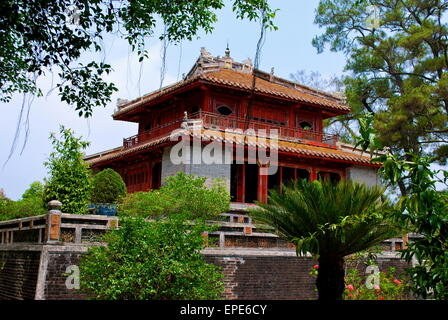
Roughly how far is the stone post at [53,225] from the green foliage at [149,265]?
204 centimetres

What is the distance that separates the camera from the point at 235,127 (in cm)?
1738

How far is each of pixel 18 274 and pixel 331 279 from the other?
6.34m

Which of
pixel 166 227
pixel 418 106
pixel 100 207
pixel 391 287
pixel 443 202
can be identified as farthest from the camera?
pixel 418 106

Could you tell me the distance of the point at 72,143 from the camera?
13039 mm

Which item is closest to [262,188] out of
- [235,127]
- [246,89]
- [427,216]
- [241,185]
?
[241,185]

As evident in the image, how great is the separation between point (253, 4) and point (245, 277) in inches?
225

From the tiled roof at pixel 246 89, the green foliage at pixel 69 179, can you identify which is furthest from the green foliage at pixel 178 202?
the tiled roof at pixel 246 89

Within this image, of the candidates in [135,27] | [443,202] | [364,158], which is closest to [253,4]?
[135,27]

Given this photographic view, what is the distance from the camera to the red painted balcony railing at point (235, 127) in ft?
55.5

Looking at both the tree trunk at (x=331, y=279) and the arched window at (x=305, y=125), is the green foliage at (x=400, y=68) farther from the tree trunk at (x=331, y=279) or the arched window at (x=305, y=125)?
the tree trunk at (x=331, y=279)

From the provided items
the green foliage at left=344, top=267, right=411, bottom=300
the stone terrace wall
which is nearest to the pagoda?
the stone terrace wall

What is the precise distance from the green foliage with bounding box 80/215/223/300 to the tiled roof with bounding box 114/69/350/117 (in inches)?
378

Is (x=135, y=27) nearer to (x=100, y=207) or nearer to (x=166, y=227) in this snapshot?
(x=166, y=227)

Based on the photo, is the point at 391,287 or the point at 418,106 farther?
the point at 418,106
